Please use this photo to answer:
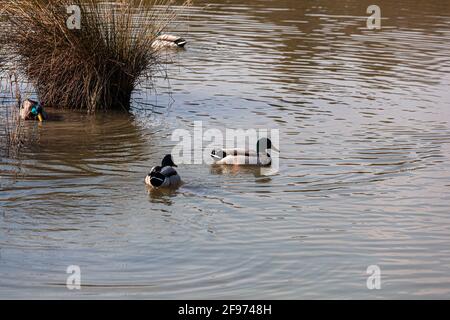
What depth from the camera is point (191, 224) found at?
402 inches

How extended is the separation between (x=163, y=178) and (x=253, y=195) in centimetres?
104

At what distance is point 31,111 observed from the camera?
47.3 feet

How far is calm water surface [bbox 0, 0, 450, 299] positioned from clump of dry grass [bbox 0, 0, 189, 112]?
2.03 ft

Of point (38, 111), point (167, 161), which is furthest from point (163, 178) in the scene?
point (38, 111)

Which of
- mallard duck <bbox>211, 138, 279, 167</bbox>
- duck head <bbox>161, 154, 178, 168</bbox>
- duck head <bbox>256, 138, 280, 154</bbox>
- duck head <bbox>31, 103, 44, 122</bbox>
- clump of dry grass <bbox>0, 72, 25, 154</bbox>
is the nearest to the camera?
duck head <bbox>161, 154, 178, 168</bbox>

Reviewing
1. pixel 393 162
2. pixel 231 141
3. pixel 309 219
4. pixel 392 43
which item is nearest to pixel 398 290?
pixel 309 219

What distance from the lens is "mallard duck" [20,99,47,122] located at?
14.4 meters

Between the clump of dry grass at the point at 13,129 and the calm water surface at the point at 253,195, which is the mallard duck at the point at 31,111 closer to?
the clump of dry grass at the point at 13,129

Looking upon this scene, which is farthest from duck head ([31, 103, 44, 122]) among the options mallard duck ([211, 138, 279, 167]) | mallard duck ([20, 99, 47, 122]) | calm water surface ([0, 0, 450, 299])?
mallard duck ([211, 138, 279, 167])

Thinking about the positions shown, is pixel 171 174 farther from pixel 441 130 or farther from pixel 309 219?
pixel 441 130

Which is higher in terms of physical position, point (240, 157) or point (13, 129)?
point (13, 129)

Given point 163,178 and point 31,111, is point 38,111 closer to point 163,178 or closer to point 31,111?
point 31,111

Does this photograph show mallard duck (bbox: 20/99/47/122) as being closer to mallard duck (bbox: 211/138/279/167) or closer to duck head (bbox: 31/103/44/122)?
duck head (bbox: 31/103/44/122)
